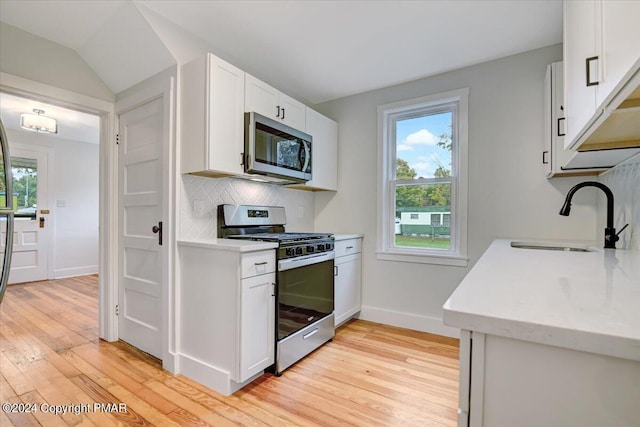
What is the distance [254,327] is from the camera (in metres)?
1.93

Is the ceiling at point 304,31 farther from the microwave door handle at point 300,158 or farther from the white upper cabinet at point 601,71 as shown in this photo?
the white upper cabinet at point 601,71

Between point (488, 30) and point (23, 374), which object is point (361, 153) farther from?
point (23, 374)

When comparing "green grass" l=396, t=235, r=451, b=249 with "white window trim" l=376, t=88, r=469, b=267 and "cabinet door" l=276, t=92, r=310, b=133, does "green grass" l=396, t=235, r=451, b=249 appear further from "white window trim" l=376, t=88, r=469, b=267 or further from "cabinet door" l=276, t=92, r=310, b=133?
"cabinet door" l=276, t=92, r=310, b=133

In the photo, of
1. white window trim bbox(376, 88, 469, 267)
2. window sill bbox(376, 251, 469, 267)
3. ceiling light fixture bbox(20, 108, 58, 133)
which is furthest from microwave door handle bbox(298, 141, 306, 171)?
ceiling light fixture bbox(20, 108, 58, 133)

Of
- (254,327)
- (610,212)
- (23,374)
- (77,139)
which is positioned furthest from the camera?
(77,139)

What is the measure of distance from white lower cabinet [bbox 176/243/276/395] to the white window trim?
150 centimetres

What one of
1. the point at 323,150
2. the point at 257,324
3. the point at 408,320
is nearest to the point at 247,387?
the point at 257,324

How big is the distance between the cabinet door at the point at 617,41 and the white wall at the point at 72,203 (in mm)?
6669

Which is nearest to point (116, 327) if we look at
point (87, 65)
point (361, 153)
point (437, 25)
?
point (87, 65)

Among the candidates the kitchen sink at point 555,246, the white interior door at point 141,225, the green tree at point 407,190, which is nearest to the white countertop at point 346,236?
the green tree at point 407,190

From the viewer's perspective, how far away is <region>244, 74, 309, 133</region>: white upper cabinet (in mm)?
2322

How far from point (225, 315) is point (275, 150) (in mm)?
1312

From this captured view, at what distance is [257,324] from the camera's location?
1947 millimetres

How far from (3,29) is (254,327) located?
8.45 feet
